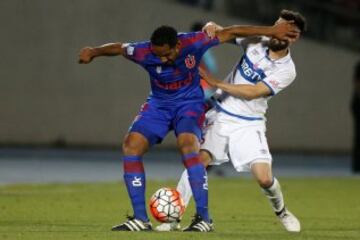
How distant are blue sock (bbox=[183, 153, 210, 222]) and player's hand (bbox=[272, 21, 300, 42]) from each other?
4.54ft

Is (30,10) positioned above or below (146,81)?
above

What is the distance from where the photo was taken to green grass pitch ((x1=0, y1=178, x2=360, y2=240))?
1119cm

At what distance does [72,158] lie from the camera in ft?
81.8

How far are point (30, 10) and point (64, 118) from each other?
2.62m

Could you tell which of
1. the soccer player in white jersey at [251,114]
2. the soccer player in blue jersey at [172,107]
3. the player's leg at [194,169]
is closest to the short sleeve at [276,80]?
the soccer player in white jersey at [251,114]

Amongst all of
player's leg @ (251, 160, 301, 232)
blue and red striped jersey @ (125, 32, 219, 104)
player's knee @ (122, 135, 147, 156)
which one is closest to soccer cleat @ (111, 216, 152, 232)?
player's knee @ (122, 135, 147, 156)

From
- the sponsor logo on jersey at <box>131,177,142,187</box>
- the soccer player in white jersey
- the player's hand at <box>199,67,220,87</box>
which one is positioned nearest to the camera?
the sponsor logo on jersey at <box>131,177,142,187</box>

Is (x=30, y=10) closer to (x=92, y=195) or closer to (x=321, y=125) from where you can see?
(x=321, y=125)

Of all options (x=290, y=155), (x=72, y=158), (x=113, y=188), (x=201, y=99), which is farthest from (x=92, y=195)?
(x=290, y=155)

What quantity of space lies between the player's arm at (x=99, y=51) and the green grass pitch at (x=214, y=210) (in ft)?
5.38

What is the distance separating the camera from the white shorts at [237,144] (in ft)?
39.3

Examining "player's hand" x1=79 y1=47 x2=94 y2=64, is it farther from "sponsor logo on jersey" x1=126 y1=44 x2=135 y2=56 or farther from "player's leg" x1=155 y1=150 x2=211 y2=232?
"player's leg" x1=155 y1=150 x2=211 y2=232

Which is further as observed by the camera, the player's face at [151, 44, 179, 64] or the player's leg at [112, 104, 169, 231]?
the player's leg at [112, 104, 169, 231]

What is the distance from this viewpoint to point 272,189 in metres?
11.9
